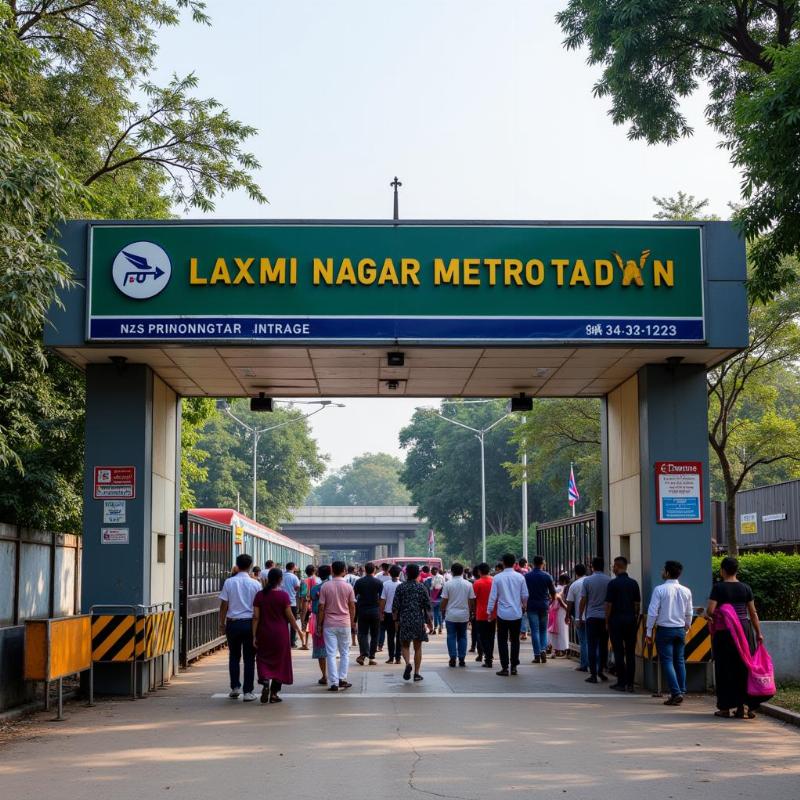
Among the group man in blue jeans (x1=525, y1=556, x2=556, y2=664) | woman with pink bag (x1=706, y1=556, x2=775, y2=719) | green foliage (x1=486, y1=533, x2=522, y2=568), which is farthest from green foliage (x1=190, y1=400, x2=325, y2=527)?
woman with pink bag (x1=706, y1=556, x2=775, y2=719)

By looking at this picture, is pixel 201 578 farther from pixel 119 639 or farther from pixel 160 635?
pixel 119 639

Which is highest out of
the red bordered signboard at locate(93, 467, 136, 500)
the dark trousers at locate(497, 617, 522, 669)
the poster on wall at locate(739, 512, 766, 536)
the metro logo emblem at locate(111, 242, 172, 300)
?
the metro logo emblem at locate(111, 242, 172, 300)

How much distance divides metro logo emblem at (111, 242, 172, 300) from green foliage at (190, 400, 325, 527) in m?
63.1

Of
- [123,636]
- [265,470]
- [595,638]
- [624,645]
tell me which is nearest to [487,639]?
[595,638]

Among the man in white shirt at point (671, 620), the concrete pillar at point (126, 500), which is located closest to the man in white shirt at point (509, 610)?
the man in white shirt at point (671, 620)

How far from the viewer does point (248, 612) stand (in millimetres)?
14258

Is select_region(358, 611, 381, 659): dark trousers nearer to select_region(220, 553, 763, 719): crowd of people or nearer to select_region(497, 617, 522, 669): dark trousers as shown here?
select_region(220, 553, 763, 719): crowd of people

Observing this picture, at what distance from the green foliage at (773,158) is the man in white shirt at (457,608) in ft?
27.6

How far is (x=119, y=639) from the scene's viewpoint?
14461 mm

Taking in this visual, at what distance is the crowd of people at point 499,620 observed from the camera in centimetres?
1261

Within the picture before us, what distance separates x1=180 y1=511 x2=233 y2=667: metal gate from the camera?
18.9 metres

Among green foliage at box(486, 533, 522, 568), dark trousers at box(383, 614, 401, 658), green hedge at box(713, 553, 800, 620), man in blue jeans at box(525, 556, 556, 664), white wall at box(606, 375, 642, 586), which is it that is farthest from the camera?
green foliage at box(486, 533, 522, 568)

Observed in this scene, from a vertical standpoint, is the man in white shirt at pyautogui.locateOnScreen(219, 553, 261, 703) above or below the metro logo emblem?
below

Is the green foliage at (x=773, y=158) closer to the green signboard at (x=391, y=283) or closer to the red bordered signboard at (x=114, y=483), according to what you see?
the green signboard at (x=391, y=283)
